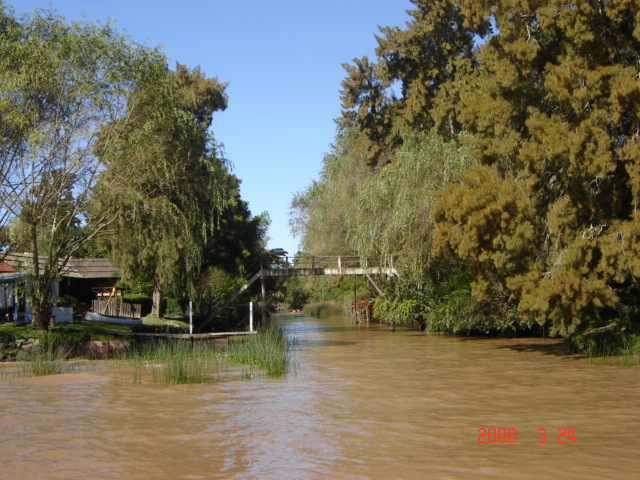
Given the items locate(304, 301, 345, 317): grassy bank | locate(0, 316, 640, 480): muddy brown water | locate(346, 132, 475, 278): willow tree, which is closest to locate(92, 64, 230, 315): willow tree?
locate(346, 132, 475, 278): willow tree

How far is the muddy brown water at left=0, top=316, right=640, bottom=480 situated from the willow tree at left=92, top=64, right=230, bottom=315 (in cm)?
706

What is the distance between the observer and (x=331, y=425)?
10734 mm

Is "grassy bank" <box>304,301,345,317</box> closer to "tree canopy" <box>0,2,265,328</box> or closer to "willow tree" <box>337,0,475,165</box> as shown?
"willow tree" <box>337,0,475,165</box>

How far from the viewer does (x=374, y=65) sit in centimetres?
3472

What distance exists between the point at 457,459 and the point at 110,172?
16.4 metres

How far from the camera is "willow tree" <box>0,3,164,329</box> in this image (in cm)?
1941

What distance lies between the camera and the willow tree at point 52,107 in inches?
764

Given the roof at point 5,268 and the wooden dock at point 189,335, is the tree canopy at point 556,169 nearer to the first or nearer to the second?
the wooden dock at point 189,335

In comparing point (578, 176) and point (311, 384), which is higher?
point (578, 176)

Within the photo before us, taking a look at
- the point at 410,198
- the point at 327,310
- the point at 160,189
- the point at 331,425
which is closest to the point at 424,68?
the point at 410,198

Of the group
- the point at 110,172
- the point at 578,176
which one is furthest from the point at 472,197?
the point at 110,172

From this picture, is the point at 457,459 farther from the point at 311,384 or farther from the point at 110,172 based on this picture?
the point at 110,172
